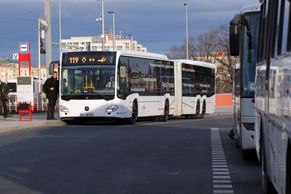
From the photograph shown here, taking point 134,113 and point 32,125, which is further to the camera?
point 134,113

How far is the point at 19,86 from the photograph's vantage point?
3691cm

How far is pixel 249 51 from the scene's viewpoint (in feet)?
43.4

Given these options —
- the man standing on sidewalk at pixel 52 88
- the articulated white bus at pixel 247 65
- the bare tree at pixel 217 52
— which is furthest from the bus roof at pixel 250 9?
the bare tree at pixel 217 52

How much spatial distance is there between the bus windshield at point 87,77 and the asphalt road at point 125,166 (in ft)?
23.7

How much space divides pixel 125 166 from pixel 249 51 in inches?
138

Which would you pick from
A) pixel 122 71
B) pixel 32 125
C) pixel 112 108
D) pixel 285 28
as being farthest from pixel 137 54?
pixel 285 28

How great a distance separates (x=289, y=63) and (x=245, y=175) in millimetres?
6533

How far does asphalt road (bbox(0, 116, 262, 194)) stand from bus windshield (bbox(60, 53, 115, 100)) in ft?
23.7

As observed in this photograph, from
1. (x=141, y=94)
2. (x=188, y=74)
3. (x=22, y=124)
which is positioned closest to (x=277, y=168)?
(x=22, y=124)

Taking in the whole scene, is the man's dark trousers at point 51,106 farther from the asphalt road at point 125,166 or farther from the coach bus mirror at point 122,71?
the asphalt road at point 125,166

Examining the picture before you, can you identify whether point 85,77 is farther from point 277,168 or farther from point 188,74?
point 277,168

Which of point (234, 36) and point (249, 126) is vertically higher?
point (234, 36)

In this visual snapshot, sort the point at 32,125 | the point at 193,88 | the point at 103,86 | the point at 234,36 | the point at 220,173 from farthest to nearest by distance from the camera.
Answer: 1. the point at 193,88
2. the point at 103,86
3. the point at 32,125
4. the point at 234,36
5. the point at 220,173

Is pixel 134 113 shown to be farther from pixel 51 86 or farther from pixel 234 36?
pixel 234 36
